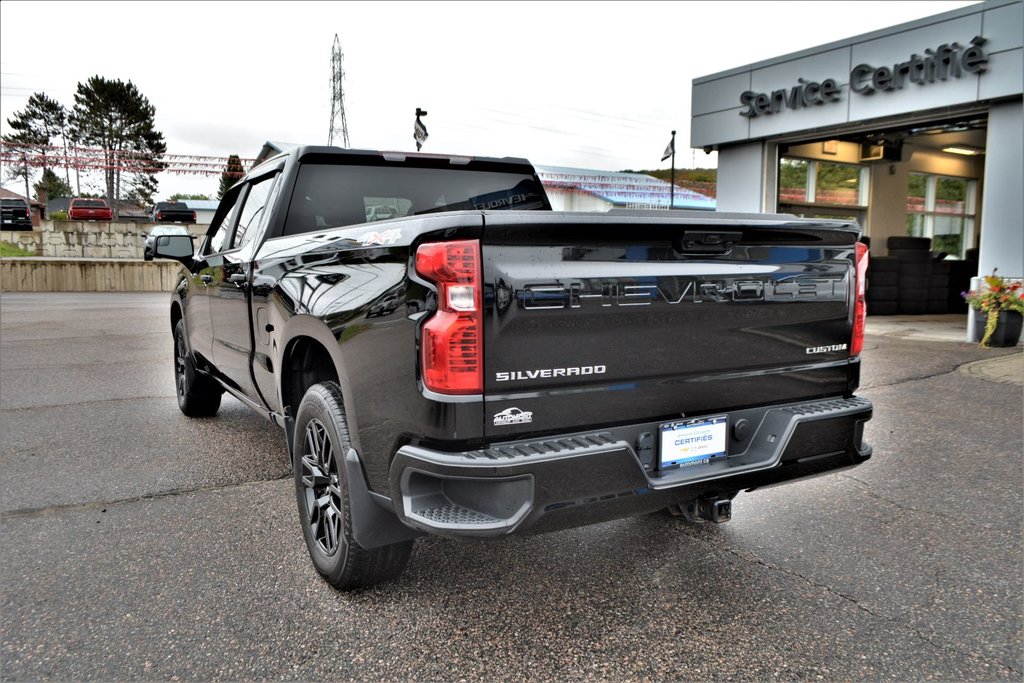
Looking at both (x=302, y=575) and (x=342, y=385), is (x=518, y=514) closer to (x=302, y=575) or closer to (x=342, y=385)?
(x=342, y=385)

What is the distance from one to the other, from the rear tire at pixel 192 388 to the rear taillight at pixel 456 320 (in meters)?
3.93

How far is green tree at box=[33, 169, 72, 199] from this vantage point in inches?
1491

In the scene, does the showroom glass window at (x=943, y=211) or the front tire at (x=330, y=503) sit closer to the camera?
the front tire at (x=330, y=503)

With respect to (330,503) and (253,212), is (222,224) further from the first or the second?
(330,503)

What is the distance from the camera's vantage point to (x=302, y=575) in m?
3.08

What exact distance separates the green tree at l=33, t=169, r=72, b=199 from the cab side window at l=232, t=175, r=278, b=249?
3949cm

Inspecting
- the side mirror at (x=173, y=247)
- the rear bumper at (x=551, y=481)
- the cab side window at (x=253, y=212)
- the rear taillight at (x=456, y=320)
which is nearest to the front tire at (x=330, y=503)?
the rear bumper at (x=551, y=481)

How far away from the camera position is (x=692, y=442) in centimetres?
259

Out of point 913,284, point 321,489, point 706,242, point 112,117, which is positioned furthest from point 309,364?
point 112,117

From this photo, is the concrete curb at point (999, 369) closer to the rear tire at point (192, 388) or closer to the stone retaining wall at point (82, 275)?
the rear tire at point (192, 388)

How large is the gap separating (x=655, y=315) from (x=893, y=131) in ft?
46.7

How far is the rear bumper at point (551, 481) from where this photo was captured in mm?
2184

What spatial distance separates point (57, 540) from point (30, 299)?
66.5 feet

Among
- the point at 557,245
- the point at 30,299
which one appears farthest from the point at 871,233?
the point at 30,299
